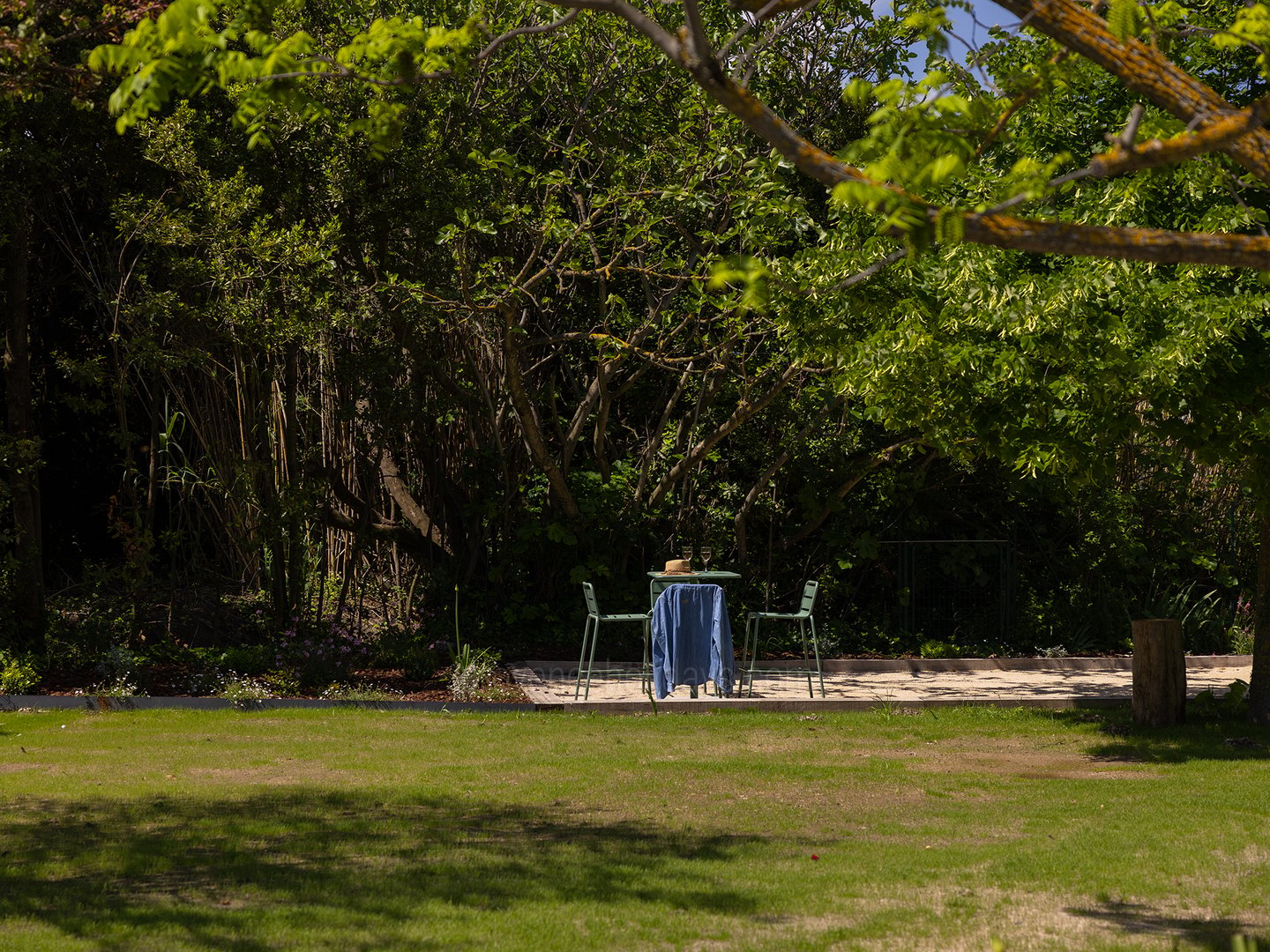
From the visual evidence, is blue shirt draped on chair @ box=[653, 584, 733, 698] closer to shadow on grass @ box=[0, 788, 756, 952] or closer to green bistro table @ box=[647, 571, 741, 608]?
green bistro table @ box=[647, 571, 741, 608]

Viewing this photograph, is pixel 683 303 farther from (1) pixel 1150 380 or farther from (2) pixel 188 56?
(2) pixel 188 56

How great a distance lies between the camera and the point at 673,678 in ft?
33.3

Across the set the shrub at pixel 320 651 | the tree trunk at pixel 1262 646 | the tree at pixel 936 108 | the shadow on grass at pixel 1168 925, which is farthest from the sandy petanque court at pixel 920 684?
the tree at pixel 936 108

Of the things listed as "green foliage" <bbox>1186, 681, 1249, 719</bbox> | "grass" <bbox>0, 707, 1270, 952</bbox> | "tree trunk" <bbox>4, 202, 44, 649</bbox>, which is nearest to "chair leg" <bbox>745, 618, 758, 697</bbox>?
"grass" <bbox>0, 707, 1270, 952</bbox>

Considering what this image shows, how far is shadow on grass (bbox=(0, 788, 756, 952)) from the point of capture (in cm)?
459

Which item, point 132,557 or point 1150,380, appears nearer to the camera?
point 1150,380

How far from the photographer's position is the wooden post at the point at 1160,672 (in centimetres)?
912

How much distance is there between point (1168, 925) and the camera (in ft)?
15.5

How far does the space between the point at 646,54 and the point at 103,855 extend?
318 inches

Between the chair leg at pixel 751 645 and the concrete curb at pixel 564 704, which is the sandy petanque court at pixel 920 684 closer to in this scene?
the concrete curb at pixel 564 704

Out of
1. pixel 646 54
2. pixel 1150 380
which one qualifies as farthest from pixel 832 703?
pixel 646 54

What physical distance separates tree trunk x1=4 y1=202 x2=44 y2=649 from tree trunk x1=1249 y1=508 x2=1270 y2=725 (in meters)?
9.39

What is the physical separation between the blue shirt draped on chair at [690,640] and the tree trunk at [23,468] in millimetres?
5229

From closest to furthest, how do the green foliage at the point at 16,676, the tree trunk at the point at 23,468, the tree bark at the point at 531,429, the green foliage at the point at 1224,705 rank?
1. the green foliage at the point at 1224,705
2. the green foliage at the point at 16,676
3. the tree trunk at the point at 23,468
4. the tree bark at the point at 531,429
